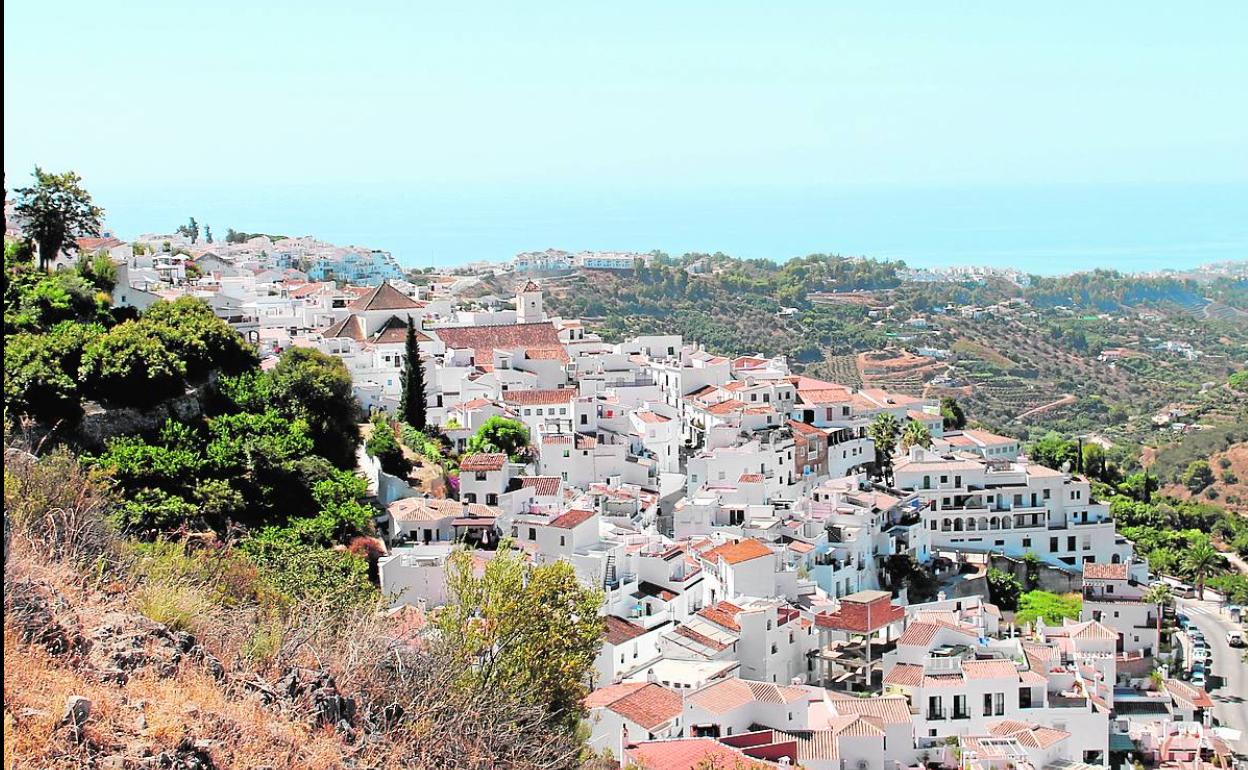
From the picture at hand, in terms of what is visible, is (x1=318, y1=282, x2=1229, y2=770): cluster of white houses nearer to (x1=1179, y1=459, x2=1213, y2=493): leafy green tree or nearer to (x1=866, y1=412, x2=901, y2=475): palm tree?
(x1=866, y1=412, x2=901, y2=475): palm tree

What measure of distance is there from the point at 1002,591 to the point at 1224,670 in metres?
4.21

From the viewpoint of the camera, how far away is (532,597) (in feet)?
34.1

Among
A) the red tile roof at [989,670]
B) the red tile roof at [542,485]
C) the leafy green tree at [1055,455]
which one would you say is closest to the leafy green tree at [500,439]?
the red tile roof at [542,485]

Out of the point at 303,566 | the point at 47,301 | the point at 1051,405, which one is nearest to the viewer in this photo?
the point at 303,566

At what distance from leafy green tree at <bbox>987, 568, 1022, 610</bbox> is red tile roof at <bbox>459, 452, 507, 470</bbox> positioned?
31.3 ft

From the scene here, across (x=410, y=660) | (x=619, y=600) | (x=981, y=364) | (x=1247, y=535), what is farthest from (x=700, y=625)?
(x=981, y=364)

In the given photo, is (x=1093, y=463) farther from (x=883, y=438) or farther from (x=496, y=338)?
(x=496, y=338)

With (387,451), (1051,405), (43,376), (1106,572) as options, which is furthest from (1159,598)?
(1051,405)

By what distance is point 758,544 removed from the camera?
19.3 m

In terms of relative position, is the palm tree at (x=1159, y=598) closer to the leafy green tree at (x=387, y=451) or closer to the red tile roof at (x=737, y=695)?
the red tile roof at (x=737, y=695)

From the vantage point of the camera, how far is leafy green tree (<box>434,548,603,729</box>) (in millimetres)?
9374

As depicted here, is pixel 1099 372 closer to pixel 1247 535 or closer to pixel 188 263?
pixel 1247 535

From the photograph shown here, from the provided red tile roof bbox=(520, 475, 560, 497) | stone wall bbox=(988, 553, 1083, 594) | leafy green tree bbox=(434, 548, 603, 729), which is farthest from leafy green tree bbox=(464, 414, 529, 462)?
leafy green tree bbox=(434, 548, 603, 729)

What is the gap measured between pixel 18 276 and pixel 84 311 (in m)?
1.39
